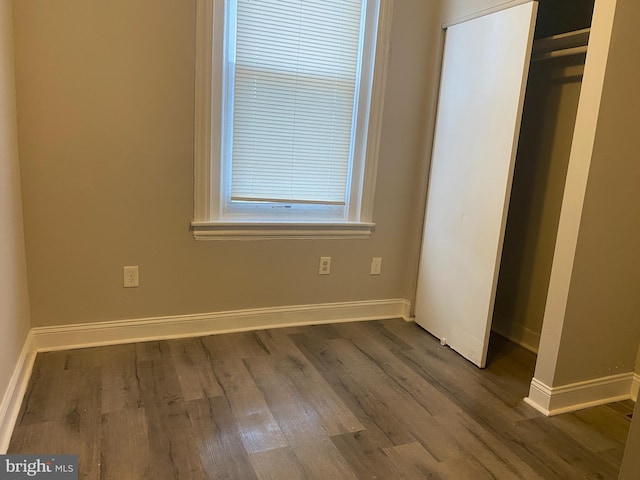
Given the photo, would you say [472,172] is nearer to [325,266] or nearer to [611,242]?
[611,242]

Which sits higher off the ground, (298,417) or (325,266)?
(325,266)

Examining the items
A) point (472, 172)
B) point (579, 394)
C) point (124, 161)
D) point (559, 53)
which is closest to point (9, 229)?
point (124, 161)

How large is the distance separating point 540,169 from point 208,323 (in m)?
2.23

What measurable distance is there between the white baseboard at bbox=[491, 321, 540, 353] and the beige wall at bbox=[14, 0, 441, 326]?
4.55ft

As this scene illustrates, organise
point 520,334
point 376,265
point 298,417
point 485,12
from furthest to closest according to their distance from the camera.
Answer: point 376,265 < point 520,334 < point 485,12 < point 298,417

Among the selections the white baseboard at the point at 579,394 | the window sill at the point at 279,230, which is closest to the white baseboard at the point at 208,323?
the window sill at the point at 279,230

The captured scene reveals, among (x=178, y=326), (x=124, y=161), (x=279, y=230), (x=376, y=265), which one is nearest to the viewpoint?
(x=124, y=161)

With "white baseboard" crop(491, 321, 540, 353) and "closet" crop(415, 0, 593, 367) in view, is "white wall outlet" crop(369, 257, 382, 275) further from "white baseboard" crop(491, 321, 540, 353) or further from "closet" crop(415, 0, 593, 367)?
"white baseboard" crop(491, 321, 540, 353)

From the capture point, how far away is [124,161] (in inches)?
92.8

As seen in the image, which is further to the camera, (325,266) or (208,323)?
(325,266)

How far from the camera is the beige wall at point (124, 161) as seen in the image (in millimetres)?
2172

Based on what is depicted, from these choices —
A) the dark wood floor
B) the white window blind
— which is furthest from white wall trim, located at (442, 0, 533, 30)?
the dark wood floor

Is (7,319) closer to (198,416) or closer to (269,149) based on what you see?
(198,416)

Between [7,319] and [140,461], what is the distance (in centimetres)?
80
